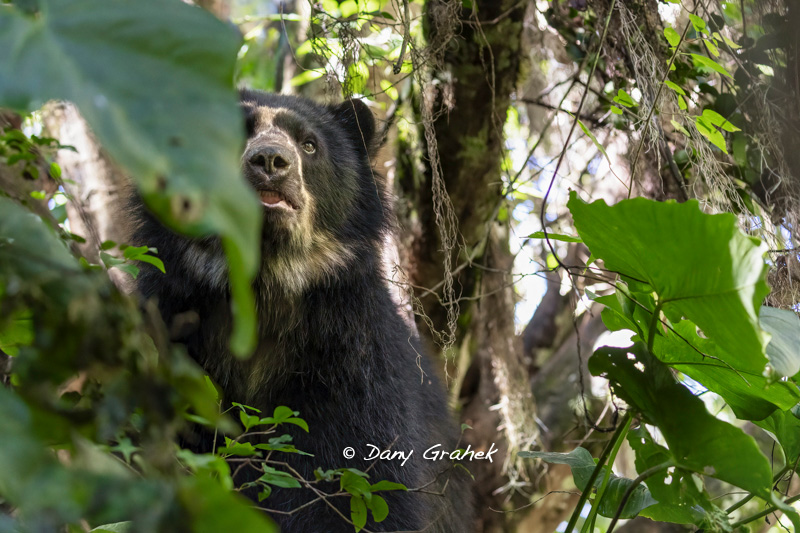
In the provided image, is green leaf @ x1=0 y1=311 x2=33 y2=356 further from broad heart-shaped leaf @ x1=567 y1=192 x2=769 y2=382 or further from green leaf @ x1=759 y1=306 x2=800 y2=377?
green leaf @ x1=759 y1=306 x2=800 y2=377

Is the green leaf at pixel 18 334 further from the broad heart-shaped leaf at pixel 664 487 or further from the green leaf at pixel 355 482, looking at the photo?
the broad heart-shaped leaf at pixel 664 487

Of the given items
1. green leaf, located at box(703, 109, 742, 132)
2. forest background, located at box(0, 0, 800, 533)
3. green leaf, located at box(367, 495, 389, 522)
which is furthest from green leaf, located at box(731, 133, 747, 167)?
green leaf, located at box(367, 495, 389, 522)

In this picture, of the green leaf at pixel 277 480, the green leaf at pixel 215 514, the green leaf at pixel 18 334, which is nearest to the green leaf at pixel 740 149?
the green leaf at pixel 277 480

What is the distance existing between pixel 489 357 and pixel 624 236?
406cm

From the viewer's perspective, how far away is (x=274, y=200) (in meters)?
3.47

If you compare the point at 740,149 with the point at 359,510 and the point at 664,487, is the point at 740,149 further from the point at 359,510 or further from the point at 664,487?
the point at 359,510

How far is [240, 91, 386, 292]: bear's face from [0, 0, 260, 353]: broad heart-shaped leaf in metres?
2.38

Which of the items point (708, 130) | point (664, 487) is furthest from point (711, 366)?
point (708, 130)

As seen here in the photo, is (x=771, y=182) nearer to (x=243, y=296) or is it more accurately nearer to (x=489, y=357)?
(x=489, y=357)

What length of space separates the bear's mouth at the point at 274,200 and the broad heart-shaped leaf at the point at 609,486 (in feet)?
5.45

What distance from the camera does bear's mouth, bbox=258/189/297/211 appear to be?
3.43 metres

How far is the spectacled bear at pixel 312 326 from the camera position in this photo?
11.2 feet

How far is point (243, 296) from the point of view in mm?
831

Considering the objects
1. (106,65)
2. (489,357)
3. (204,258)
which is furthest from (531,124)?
(106,65)
